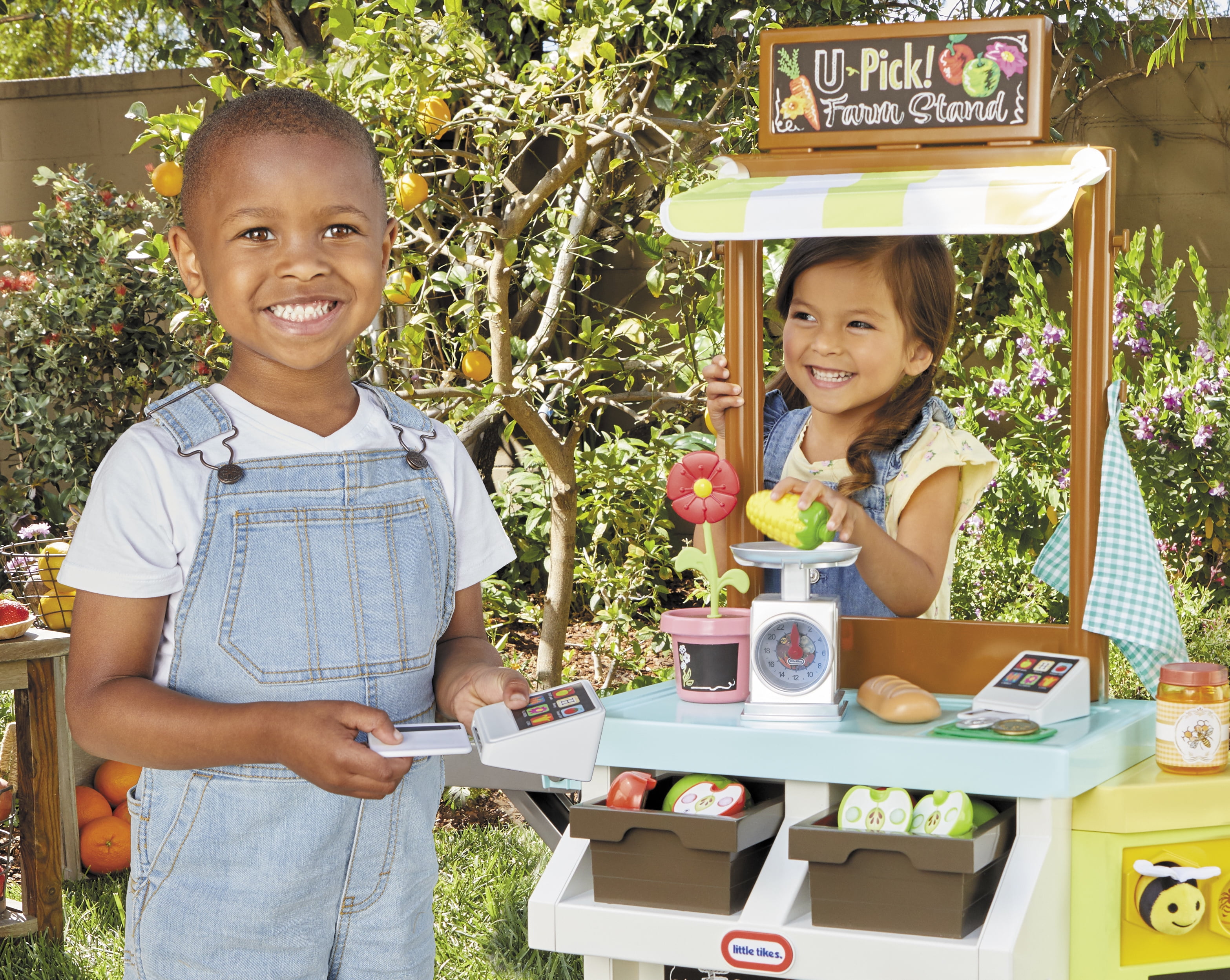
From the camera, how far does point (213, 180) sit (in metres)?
1.30

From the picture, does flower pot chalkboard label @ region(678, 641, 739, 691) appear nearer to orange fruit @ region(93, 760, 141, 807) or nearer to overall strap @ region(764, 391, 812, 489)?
overall strap @ region(764, 391, 812, 489)

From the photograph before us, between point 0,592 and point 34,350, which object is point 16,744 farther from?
point 34,350

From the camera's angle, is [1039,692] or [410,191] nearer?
[1039,692]

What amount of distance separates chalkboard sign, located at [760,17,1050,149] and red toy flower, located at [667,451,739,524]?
1.59 ft

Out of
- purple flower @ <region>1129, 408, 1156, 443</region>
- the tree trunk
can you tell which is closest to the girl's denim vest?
the tree trunk

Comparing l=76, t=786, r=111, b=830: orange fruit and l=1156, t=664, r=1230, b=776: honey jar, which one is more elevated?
l=1156, t=664, r=1230, b=776: honey jar

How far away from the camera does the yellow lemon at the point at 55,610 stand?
3.66m

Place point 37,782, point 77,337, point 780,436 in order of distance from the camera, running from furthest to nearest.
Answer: point 77,337, point 37,782, point 780,436

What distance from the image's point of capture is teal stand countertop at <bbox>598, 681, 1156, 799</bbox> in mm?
1553

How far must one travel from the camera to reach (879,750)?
1616 mm

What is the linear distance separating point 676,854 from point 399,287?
1.68m

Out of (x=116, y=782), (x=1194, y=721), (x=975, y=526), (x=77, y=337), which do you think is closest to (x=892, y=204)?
(x=1194, y=721)

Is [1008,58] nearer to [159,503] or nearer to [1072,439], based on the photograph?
[1072,439]

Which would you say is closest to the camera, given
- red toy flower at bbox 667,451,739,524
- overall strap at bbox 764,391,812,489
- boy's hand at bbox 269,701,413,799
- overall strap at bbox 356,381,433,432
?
boy's hand at bbox 269,701,413,799
